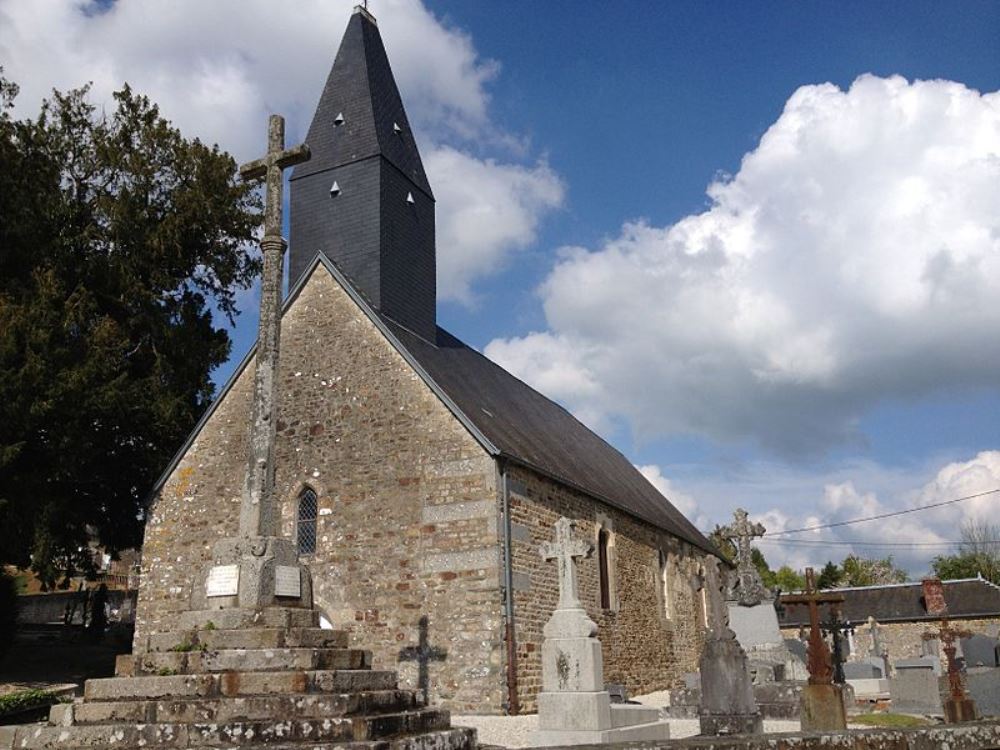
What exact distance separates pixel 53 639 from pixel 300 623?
1984 centimetres

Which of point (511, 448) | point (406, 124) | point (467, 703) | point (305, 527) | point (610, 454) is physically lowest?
point (467, 703)

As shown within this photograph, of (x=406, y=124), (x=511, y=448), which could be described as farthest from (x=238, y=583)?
(x=406, y=124)

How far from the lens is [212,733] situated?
17.3ft

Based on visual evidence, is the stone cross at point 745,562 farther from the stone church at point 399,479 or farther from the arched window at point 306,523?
the arched window at point 306,523

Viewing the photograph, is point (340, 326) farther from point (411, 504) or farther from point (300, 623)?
point (300, 623)

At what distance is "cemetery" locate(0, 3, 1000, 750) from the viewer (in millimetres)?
5762

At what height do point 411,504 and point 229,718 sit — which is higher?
point 411,504

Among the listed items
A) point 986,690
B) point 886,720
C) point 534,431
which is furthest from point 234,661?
point 534,431

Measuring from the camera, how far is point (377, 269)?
1681 cm

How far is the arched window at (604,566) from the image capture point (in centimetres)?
1616

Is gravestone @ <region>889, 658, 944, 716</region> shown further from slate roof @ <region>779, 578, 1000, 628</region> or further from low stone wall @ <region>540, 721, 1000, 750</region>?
slate roof @ <region>779, 578, 1000, 628</region>

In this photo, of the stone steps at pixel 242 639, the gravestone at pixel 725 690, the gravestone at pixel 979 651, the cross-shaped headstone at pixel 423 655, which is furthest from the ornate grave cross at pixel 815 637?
the stone steps at pixel 242 639

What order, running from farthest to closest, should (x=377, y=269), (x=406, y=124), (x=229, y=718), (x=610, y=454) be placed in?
(x=610, y=454) < (x=406, y=124) < (x=377, y=269) < (x=229, y=718)

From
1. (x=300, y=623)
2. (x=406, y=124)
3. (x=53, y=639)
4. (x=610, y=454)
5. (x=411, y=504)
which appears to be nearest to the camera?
(x=300, y=623)
